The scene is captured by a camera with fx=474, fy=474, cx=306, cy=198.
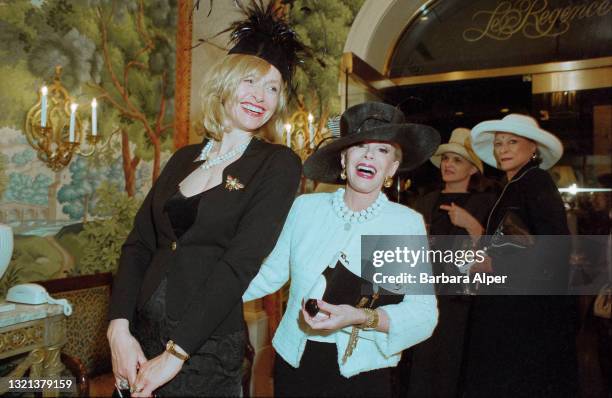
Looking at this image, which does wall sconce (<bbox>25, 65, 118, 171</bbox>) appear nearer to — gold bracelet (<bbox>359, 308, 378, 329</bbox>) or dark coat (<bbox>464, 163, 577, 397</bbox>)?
gold bracelet (<bbox>359, 308, 378, 329</bbox>)

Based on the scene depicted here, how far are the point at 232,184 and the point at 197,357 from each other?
369mm

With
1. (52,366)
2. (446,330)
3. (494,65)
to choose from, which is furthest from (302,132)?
(52,366)

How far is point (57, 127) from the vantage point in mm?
1933

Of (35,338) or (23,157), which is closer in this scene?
(35,338)

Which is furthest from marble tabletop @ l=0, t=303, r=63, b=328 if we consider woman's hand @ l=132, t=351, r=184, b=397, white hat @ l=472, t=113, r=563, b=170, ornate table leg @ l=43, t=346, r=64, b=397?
white hat @ l=472, t=113, r=563, b=170

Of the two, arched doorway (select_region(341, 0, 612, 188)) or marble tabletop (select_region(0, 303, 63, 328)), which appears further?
marble tabletop (select_region(0, 303, 63, 328))

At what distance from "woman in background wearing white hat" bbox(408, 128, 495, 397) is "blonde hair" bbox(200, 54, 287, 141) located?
1.25 ft

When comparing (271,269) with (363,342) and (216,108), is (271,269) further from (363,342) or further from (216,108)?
(216,108)

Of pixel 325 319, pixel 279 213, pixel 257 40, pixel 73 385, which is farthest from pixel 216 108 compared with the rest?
pixel 73 385

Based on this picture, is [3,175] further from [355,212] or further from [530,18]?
[530,18]

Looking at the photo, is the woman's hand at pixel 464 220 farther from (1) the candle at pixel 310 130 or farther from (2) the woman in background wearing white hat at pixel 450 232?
(1) the candle at pixel 310 130

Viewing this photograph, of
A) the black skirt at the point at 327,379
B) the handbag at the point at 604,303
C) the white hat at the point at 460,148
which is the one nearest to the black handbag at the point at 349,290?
the black skirt at the point at 327,379

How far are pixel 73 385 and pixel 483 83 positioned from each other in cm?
162

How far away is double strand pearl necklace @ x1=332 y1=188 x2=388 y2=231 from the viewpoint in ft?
3.36
